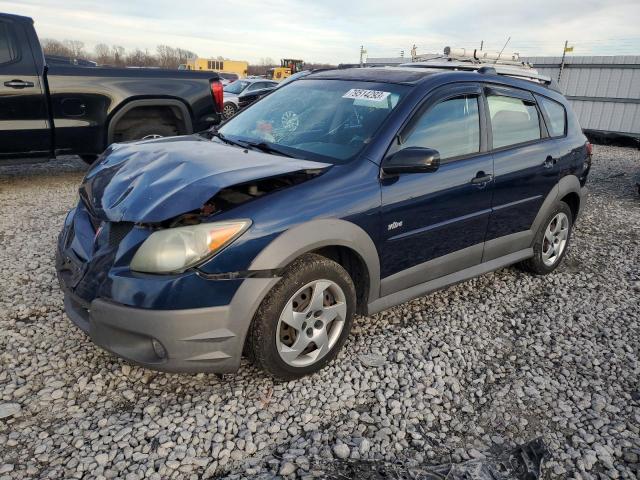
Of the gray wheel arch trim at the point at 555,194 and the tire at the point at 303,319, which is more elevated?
the gray wheel arch trim at the point at 555,194

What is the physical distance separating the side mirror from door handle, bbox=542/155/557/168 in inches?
62.9

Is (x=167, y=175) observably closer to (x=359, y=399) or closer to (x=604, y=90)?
(x=359, y=399)

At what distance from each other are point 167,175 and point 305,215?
0.81 m

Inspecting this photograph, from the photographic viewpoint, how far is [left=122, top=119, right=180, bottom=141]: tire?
6617 millimetres

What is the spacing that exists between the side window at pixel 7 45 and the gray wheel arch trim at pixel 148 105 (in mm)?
1273

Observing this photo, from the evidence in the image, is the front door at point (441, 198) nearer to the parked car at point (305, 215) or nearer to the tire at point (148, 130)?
the parked car at point (305, 215)

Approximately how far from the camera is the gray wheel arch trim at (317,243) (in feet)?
7.94

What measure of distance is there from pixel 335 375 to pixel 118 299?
131 cm

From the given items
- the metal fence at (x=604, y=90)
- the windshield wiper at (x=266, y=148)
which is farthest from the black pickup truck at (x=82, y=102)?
the metal fence at (x=604, y=90)

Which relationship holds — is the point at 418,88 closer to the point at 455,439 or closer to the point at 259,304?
the point at 259,304

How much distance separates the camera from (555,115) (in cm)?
427

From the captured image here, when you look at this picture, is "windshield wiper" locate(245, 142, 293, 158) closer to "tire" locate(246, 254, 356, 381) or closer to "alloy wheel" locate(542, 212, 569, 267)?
"tire" locate(246, 254, 356, 381)

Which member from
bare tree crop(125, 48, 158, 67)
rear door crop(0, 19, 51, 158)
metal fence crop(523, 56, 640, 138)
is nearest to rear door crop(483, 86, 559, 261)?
rear door crop(0, 19, 51, 158)

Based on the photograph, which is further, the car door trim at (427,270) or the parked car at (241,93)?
the parked car at (241,93)
